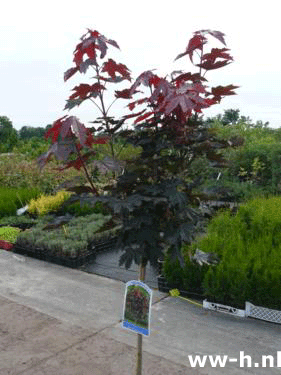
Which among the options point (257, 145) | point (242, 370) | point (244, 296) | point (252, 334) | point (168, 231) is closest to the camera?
point (168, 231)

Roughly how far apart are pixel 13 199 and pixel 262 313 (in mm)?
5770

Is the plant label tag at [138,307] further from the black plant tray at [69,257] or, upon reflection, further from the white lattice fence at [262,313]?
the black plant tray at [69,257]

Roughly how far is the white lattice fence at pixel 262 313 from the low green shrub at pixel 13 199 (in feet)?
17.8

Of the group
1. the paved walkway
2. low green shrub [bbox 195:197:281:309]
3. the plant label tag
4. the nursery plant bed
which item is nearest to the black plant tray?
the nursery plant bed

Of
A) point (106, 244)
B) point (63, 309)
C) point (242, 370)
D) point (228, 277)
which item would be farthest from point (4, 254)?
point (242, 370)

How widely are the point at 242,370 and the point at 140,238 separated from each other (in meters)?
1.52

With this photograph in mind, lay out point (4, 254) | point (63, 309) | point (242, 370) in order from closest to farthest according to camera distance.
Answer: point (242, 370) → point (63, 309) → point (4, 254)

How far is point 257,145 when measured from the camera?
9578 mm

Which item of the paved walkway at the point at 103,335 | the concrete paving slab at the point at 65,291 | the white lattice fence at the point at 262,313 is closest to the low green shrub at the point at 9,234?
the concrete paving slab at the point at 65,291

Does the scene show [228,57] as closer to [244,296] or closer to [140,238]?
[140,238]

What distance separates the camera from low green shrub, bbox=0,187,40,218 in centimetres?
808

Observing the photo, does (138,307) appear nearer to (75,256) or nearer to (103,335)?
(103,335)

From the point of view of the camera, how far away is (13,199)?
8344mm

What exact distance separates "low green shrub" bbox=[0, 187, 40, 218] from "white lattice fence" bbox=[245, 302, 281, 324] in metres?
5.44
